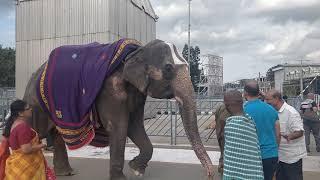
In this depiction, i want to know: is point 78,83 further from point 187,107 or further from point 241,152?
point 241,152

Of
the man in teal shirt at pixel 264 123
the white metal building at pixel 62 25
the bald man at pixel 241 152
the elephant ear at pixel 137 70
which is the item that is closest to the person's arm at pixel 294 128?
the man in teal shirt at pixel 264 123

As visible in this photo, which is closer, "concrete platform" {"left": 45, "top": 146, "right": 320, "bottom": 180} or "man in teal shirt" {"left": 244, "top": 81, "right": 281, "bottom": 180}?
"man in teal shirt" {"left": 244, "top": 81, "right": 281, "bottom": 180}

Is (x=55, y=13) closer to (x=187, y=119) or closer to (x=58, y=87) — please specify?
(x=58, y=87)

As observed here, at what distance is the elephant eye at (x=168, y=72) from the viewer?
539 centimetres

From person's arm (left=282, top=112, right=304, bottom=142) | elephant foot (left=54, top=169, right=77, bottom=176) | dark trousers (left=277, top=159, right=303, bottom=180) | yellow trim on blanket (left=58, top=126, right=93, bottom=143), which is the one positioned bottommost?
elephant foot (left=54, top=169, right=77, bottom=176)

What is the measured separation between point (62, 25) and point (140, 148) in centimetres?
1301

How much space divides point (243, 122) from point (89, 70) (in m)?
2.79

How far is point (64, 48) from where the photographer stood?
21.2 feet

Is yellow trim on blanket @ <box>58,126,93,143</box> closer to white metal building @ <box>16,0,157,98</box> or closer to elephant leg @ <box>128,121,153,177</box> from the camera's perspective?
elephant leg @ <box>128,121,153,177</box>

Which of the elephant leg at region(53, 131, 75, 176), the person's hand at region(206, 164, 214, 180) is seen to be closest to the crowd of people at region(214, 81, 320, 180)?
the person's hand at region(206, 164, 214, 180)

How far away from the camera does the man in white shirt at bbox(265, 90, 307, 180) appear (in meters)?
5.18

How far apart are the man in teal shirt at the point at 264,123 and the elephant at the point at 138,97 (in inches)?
24.6

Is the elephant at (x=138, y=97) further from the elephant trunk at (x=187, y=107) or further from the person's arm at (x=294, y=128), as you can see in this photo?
the person's arm at (x=294, y=128)

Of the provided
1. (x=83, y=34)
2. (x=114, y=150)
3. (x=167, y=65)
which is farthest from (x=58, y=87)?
(x=83, y=34)
